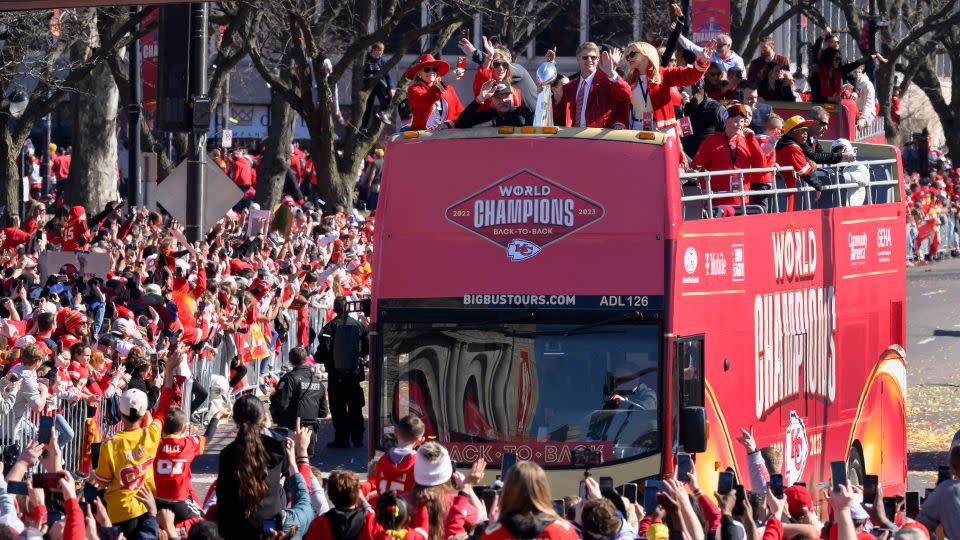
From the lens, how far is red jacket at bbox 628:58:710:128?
14.0m

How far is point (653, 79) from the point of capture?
45.8 feet

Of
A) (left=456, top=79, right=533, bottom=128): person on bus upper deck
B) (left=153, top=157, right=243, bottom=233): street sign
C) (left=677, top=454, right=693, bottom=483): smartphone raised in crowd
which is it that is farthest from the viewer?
(left=153, top=157, right=243, bottom=233): street sign

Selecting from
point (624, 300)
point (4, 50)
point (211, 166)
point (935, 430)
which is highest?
point (4, 50)

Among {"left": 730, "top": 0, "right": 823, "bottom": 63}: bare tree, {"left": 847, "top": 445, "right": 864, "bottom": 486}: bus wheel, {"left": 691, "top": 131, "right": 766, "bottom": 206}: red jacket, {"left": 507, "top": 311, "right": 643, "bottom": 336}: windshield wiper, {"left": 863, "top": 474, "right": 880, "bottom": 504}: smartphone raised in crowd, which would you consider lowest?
{"left": 847, "top": 445, "right": 864, "bottom": 486}: bus wheel

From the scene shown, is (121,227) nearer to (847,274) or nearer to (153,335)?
(153,335)

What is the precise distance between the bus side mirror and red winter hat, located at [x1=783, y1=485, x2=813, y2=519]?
143cm

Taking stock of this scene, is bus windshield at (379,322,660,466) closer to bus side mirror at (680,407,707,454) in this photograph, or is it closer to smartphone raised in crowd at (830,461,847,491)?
bus side mirror at (680,407,707,454)

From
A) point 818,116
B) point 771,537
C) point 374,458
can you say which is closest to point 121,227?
point 818,116

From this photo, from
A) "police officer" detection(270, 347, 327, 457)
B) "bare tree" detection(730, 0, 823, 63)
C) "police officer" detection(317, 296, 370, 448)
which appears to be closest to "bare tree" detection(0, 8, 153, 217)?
"police officer" detection(317, 296, 370, 448)

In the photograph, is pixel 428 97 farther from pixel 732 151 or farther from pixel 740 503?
pixel 740 503

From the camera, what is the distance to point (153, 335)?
17.7 metres

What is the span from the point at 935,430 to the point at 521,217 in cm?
1152

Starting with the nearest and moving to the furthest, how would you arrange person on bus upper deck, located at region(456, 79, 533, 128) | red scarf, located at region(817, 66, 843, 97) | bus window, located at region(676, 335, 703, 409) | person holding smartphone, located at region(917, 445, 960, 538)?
person holding smartphone, located at region(917, 445, 960, 538), bus window, located at region(676, 335, 703, 409), person on bus upper deck, located at region(456, 79, 533, 128), red scarf, located at region(817, 66, 843, 97)

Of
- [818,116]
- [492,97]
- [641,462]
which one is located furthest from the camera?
[818,116]
